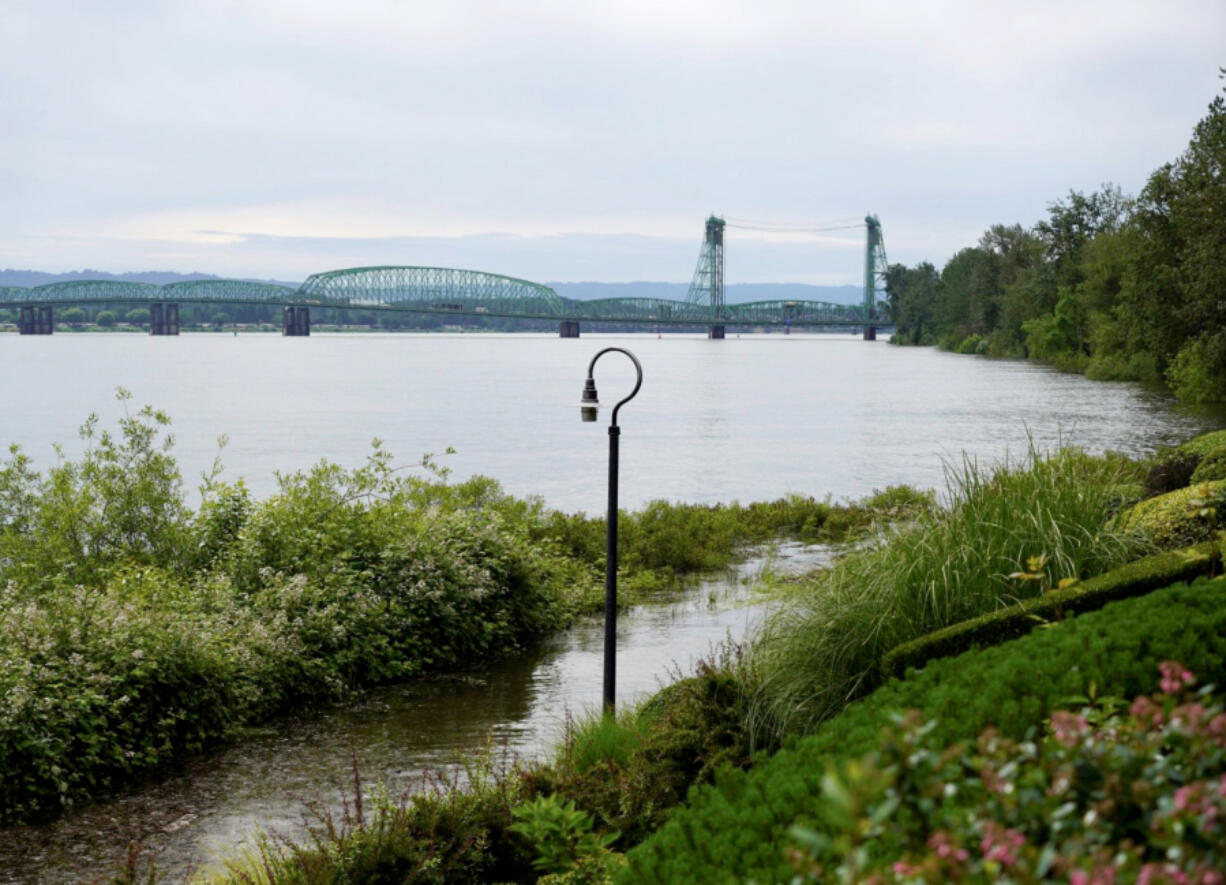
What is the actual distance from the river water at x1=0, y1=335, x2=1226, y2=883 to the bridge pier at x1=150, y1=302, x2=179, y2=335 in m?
35.2

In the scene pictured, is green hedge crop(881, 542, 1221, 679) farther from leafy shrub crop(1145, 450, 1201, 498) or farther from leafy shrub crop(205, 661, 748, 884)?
leafy shrub crop(1145, 450, 1201, 498)

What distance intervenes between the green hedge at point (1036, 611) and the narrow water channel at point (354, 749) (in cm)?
258

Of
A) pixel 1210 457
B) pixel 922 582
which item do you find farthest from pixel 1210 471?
pixel 922 582

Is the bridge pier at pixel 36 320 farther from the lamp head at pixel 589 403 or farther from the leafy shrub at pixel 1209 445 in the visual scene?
the lamp head at pixel 589 403

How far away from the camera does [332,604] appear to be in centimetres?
1184

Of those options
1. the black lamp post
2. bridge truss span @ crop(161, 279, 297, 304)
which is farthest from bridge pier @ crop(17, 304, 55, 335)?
the black lamp post

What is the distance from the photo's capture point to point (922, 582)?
7363mm

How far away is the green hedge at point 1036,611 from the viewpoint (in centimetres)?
632

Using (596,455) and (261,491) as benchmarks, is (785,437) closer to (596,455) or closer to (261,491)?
(596,455)

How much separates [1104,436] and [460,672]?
29.9m

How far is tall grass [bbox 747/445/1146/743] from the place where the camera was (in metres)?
6.98

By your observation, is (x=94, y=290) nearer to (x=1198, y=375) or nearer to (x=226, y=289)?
(x=226, y=289)

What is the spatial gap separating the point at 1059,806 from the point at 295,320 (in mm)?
176934

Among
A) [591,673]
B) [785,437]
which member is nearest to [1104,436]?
[785,437]
